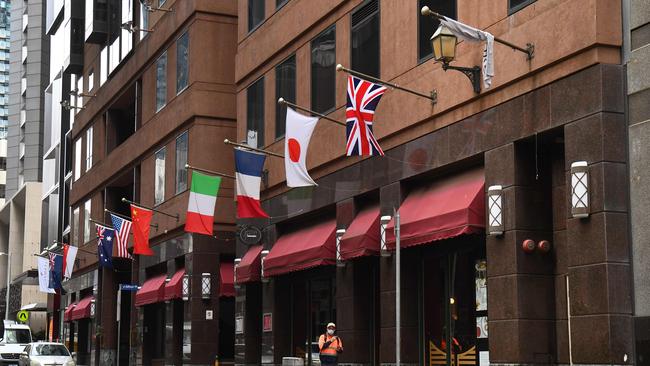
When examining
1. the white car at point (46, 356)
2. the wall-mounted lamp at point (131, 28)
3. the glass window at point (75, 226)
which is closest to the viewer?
the white car at point (46, 356)

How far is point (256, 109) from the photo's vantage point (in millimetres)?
33781

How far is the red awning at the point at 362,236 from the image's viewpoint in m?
24.7

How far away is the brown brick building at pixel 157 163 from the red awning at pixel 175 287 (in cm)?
8

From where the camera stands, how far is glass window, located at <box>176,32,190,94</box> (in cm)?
3988

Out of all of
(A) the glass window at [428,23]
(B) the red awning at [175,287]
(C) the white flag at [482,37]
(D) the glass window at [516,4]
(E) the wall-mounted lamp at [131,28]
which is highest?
(E) the wall-mounted lamp at [131,28]

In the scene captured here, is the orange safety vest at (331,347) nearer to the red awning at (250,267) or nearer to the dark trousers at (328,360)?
the dark trousers at (328,360)

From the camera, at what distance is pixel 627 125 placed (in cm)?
1703

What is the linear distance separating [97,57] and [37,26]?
5268 cm

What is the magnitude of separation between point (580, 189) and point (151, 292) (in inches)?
1116

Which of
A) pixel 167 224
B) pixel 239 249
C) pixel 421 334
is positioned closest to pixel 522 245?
pixel 421 334

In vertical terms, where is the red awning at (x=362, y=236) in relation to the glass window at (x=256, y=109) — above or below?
below

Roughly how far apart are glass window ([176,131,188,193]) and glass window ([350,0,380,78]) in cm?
1450

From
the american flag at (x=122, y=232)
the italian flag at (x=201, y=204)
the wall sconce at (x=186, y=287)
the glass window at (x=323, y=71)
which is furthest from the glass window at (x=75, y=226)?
the glass window at (x=323, y=71)

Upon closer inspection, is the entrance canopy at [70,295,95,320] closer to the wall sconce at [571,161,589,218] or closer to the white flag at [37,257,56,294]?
the white flag at [37,257,56,294]
